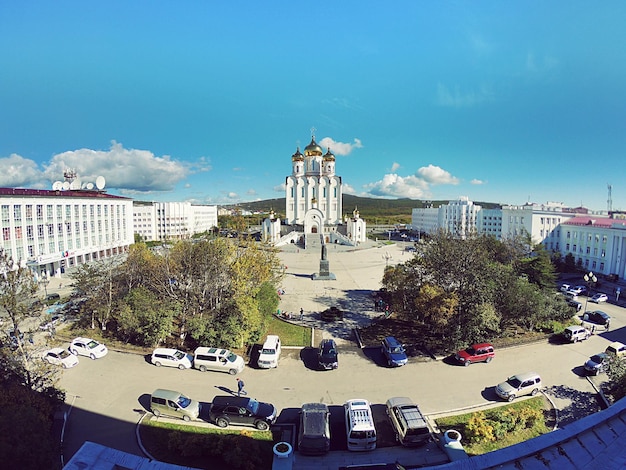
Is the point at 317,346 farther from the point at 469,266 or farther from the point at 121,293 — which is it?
the point at 121,293

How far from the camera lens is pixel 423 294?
61.0ft

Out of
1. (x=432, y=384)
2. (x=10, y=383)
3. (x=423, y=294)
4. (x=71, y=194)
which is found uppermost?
(x=71, y=194)

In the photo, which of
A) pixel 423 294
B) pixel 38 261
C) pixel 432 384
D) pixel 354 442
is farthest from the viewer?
pixel 38 261

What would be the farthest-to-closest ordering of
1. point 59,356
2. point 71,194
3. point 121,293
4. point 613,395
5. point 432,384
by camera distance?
point 71,194
point 121,293
point 59,356
point 432,384
point 613,395

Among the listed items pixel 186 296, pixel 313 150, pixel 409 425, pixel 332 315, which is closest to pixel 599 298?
pixel 332 315

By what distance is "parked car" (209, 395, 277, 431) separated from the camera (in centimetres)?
1227

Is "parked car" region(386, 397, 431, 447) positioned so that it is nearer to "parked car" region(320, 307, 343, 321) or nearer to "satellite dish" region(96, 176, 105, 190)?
"parked car" region(320, 307, 343, 321)

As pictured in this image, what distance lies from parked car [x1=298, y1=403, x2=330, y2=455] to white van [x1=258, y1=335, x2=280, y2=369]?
5.00m

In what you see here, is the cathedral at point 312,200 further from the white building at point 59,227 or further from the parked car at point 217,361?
the parked car at point 217,361

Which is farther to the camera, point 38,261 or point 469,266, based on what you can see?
point 38,261

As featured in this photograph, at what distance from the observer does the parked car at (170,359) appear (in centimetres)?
1638

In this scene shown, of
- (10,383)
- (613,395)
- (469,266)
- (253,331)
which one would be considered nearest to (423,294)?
(469,266)

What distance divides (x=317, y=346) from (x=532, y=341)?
12.2 m

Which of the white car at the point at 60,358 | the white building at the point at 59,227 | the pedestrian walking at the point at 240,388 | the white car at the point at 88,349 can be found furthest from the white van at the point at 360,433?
the white building at the point at 59,227
